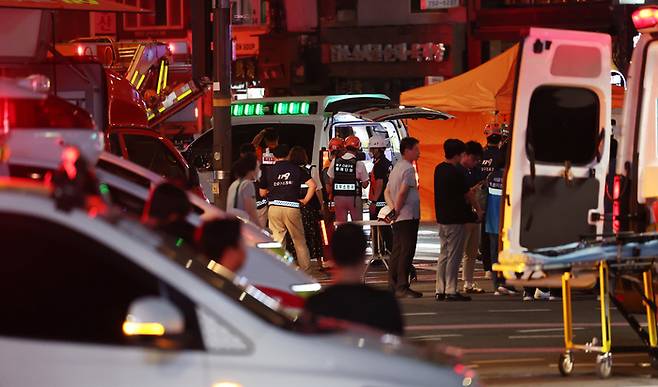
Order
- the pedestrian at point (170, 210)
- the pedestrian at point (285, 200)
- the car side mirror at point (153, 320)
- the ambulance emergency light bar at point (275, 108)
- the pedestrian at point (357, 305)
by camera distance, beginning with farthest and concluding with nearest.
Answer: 1. the ambulance emergency light bar at point (275, 108)
2. the pedestrian at point (285, 200)
3. the pedestrian at point (170, 210)
4. the pedestrian at point (357, 305)
5. the car side mirror at point (153, 320)

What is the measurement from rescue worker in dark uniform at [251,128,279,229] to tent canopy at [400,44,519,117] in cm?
391

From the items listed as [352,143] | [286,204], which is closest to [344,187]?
[352,143]

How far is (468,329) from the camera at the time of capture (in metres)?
13.8

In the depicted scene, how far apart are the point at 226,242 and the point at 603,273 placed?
4.30 metres

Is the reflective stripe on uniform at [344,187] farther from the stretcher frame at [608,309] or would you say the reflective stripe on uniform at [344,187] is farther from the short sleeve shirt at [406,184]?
the stretcher frame at [608,309]

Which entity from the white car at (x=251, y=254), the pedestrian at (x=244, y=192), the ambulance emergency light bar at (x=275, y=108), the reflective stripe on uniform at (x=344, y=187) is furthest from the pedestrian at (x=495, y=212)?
the white car at (x=251, y=254)

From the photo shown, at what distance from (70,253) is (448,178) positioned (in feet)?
34.1

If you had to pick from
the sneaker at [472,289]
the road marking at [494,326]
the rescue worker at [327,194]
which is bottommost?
A: the sneaker at [472,289]

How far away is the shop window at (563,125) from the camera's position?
12016 millimetres

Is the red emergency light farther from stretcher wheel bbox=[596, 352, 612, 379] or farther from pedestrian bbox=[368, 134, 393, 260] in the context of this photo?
pedestrian bbox=[368, 134, 393, 260]

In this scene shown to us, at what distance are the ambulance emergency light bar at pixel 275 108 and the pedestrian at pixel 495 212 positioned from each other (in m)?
4.54

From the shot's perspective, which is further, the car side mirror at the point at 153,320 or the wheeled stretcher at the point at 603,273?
the wheeled stretcher at the point at 603,273

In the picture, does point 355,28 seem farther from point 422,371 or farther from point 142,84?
point 422,371

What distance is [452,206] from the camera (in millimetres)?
15797
